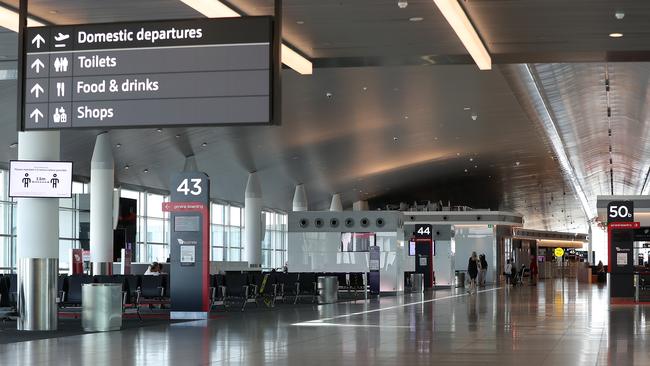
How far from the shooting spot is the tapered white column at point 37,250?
52.3ft

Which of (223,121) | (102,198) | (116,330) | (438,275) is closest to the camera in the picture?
(223,121)

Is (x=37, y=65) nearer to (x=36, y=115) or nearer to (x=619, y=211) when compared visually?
(x=36, y=115)

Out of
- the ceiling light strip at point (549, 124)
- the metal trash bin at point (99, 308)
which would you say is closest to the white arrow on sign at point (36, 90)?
the metal trash bin at point (99, 308)

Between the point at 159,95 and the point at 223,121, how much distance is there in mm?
602

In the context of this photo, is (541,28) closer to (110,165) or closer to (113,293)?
(113,293)

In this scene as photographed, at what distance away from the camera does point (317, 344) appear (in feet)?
40.9

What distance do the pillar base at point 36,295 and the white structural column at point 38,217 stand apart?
18 centimetres

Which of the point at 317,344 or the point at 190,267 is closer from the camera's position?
the point at 317,344

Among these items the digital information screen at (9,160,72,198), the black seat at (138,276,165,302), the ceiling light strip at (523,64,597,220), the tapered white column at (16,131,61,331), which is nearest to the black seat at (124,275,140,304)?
the black seat at (138,276,165,302)

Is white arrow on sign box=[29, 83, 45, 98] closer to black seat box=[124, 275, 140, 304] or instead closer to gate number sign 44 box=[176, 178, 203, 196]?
gate number sign 44 box=[176, 178, 203, 196]

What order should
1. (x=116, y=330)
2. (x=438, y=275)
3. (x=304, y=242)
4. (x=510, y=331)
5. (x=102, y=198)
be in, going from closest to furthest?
(x=510, y=331)
(x=116, y=330)
(x=102, y=198)
(x=304, y=242)
(x=438, y=275)

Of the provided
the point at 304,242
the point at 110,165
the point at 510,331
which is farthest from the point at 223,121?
the point at 304,242

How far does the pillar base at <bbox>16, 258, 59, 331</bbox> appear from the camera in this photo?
52.3ft

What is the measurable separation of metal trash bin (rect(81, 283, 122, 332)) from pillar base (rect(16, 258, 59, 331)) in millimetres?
743
